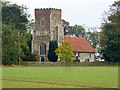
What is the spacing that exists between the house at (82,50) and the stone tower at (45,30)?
5748mm

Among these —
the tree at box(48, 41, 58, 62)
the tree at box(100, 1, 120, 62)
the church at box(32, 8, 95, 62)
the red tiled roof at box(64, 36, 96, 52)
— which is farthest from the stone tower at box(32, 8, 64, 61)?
the tree at box(100, 1, 120, 62)

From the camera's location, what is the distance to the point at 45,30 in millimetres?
93188

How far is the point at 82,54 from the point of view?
97625 millimetres

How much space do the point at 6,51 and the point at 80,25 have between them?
184 ft

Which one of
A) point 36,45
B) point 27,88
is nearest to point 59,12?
point 36,45

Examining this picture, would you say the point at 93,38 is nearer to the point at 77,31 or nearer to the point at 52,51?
the point at 77,31

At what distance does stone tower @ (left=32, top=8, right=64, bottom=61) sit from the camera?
92.1m

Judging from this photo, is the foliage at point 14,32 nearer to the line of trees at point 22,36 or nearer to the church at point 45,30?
the line of trees at point 22,36

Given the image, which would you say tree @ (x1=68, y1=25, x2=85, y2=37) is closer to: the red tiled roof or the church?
the red tiled roof

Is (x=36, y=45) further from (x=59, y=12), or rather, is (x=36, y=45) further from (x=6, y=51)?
(x=6, y=51)

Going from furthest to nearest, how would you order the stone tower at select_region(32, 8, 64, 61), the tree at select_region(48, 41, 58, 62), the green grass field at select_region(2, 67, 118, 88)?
the stone tower at select_region(32, 8, 64, 61), the tree at select_region(48, 41, 58, 62), the green grass field at select_region(2, 67, 118, 88)

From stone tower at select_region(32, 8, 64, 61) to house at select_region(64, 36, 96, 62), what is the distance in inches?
226

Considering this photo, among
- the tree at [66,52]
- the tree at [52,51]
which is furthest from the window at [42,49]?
the tree at [66,52]

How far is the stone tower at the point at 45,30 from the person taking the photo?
92125 millimetres
